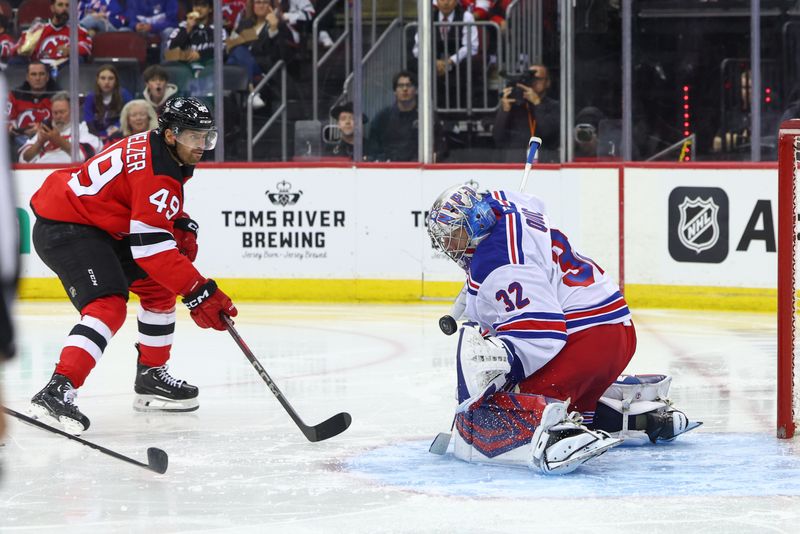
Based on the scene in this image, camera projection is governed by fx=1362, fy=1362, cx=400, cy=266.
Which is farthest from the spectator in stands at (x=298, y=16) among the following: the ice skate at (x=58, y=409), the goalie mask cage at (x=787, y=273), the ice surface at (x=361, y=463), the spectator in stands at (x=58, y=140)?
the goalie mask cage at (x=787, y=273)

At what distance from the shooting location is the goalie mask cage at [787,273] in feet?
12.3

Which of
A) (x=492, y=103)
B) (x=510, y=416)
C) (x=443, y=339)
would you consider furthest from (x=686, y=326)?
(x=510, y=416)

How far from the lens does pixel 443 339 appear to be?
6.25 metres

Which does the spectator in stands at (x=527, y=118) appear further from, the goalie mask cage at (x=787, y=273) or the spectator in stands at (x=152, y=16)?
the goalie mask cage at (x=787, y=273)

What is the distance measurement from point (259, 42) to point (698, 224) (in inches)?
109

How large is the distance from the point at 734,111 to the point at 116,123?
11.6 ft

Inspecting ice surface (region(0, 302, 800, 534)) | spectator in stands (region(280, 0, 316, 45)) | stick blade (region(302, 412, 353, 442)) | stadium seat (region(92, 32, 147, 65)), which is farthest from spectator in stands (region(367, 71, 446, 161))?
stick blade (region(302, 412, 353, 442))

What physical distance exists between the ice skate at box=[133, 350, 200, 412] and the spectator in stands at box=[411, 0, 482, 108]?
3655 millimetres

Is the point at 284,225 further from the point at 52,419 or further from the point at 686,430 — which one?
the point at 686,430

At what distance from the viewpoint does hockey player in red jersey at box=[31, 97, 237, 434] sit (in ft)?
13.0

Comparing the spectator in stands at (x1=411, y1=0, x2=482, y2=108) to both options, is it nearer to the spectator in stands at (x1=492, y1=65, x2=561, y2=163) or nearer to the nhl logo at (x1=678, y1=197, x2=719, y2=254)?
the spectator in stands at (x1=492, y1=65, x2=561, y2=163)

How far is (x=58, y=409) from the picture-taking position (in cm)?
386

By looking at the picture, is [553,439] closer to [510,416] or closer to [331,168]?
[510,416]

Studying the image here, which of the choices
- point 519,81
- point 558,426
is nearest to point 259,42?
point 519,81
